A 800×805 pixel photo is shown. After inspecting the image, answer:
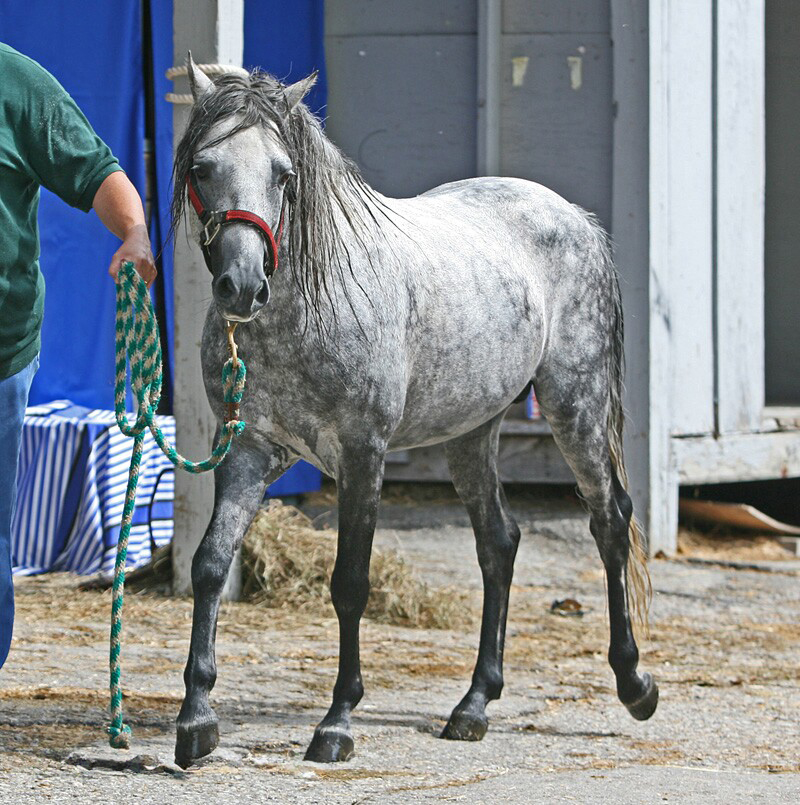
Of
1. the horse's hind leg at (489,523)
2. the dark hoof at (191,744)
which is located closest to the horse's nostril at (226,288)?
the dark hoof at (191,744)

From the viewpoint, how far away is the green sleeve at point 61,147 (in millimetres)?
3291

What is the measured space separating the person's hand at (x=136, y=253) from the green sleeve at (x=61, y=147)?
137mm

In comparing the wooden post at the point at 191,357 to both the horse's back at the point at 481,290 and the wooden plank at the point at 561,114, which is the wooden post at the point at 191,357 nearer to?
the horse's back at the point at 481,290

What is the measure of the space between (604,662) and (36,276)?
9.57 feet

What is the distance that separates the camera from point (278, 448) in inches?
154

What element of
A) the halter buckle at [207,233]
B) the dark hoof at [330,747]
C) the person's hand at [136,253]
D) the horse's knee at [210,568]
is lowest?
the dark hoof at [330,747]

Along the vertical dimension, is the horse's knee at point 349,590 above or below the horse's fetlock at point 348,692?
above

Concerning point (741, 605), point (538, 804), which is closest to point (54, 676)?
point (538, 804)

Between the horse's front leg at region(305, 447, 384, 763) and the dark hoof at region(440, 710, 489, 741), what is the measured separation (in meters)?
0.45

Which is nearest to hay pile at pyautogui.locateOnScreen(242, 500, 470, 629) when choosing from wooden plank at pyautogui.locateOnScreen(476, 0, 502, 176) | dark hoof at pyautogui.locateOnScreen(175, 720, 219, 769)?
dark hoof at pyautogui.locateOnScreen(175, 720, 219, 769)

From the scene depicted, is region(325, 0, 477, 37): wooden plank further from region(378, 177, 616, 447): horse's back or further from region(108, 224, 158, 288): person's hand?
region(108, 224, 158, 288): person's hand

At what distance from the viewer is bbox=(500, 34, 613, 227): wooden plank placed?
806 centimetres

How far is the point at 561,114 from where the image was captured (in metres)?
8.12

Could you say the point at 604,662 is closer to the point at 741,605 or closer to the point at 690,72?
the point at 741,605
